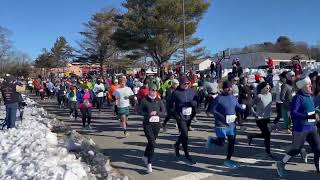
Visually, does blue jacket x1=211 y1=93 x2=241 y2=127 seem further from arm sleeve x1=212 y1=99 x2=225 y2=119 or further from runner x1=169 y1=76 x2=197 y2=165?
runner x1=169 y1=76 x2=197 y2=165

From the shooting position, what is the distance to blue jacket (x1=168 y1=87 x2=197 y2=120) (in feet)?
32.8

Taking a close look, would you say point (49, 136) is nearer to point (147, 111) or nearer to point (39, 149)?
point (39, 149)

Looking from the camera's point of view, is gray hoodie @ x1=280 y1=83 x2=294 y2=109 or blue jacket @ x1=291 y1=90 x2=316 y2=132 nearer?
blue jacket @ x1=291 y1=90 x2=316 y2=132

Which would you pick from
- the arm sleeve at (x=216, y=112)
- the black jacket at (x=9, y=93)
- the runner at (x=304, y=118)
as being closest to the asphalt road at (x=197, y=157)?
the runner at (x=304, y=118)

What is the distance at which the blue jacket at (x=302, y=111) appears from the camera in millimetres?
A: 8203

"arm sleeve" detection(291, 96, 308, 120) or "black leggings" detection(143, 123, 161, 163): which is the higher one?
"arm sleeve" detection(291, 96, 308, 120)

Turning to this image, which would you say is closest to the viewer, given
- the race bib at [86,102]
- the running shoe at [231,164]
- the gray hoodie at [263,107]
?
the running shoe at [231,164]

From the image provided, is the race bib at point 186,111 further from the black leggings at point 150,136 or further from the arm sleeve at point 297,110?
the arm sleeve at point 297,110

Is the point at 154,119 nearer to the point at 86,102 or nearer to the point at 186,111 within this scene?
the point at 186,111

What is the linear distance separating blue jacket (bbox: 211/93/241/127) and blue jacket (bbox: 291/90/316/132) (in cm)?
149

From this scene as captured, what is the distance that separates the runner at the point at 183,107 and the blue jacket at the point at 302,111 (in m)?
2.41

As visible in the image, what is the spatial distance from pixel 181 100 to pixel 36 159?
315 centimetres

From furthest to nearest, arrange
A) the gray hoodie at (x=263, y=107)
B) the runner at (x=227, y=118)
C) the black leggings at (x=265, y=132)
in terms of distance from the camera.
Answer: the gray hoodie at (x=263, y=107)
the black leggings at (x=265, y=132)
the runner at (x=227, y=118)

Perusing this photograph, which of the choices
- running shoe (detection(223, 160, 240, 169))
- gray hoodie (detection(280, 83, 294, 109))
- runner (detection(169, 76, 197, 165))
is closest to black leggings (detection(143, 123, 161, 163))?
runner (detection(169, 76, 197, 165))
